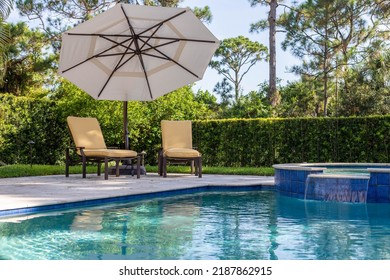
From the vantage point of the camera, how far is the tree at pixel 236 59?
Answer: 37.0m

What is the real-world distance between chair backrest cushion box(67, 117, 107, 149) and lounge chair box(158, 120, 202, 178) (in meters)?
1.36

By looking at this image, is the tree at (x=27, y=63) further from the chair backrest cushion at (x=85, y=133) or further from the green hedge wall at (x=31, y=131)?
the chair backrest cushion at (x=85, y=133)

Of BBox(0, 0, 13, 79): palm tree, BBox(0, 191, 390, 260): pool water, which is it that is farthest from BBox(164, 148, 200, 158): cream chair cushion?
BBox(0, 0, 13, 79): palm tree

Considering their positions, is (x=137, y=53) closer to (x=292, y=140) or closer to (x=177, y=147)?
(x=177, y=147)

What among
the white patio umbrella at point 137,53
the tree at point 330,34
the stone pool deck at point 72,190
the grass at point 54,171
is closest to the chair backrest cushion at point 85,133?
the white patio umbrella at point 137,53

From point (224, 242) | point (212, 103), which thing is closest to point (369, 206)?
point (224, 242)

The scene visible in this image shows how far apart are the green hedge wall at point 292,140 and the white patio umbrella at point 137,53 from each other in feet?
12.9

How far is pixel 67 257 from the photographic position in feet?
13.3

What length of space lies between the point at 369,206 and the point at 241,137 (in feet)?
24.9

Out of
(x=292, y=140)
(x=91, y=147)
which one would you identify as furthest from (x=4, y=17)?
(x=292, y=140)

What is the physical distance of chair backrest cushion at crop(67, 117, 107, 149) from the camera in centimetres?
1088

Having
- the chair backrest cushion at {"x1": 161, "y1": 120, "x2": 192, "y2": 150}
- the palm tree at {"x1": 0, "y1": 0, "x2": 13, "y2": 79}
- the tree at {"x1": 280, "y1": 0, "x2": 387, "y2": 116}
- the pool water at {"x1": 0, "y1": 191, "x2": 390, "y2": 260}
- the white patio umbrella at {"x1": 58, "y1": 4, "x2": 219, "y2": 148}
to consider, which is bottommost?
the pool water at {"x1": 0, "y1": 191, "x2": 390, "y2": 260}

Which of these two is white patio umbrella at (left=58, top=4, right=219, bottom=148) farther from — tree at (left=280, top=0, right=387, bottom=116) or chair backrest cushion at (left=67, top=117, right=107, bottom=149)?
tree at (left=280, top=0, right=387, bottom=116)

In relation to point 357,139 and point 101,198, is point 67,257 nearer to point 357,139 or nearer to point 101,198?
point 101,198
